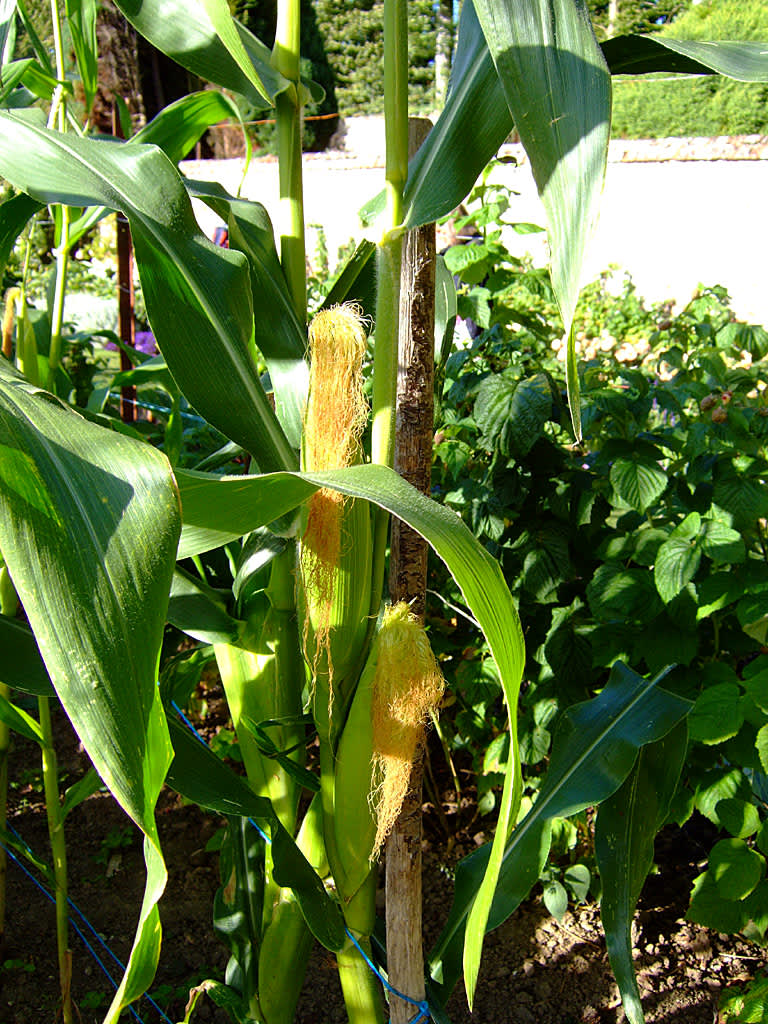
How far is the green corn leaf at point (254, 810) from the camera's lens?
78cm

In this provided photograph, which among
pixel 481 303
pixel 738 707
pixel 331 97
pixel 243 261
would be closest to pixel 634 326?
pixel 481 303

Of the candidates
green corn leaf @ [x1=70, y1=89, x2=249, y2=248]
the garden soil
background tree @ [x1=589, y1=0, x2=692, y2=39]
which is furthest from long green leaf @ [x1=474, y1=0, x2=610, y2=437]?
background tree @ [x1=589, y1=0, x2=692, y2=39]

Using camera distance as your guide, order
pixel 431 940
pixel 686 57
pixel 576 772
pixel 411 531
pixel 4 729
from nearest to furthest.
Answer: pixel 686 57
pixel 411 531
pixel 576 772
pixel 4 729
pixel 431 940

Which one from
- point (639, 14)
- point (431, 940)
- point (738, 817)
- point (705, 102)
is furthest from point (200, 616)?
point (639, 14)

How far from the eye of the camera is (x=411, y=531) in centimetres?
78

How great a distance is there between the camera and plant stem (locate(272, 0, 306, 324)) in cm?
77

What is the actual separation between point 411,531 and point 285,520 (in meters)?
0.12

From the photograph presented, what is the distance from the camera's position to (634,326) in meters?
5.50

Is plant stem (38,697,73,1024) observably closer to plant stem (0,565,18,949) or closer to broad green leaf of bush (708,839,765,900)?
plant stem (0,565,18,949)

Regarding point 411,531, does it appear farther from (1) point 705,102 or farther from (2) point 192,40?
(1) point 705,102

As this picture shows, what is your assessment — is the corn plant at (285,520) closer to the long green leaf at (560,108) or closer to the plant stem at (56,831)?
the long green leaf at (560,108)

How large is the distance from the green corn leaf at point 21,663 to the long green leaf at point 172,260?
1.05 ft

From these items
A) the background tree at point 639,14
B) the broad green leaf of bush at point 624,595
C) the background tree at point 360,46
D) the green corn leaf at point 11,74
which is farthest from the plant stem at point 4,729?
the background tree at point 639,14

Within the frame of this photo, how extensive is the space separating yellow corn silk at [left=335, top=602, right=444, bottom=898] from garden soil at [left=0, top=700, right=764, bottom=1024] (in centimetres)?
64
